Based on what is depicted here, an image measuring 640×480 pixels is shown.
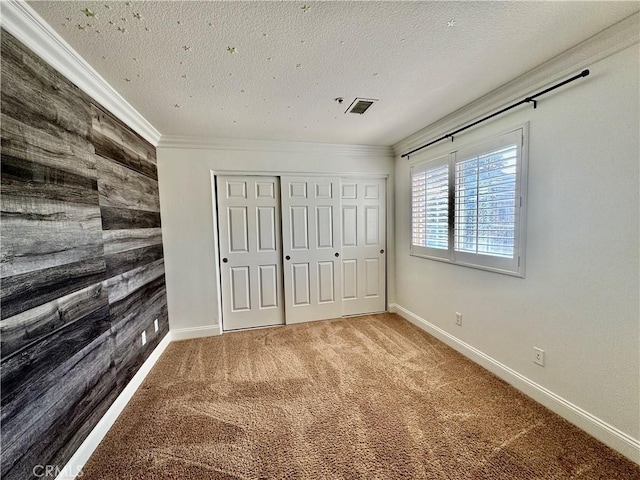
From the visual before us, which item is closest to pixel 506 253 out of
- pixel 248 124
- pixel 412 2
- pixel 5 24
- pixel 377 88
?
pixel 377 88

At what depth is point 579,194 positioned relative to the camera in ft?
5.36

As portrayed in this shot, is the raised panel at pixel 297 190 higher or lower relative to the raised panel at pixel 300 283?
higher

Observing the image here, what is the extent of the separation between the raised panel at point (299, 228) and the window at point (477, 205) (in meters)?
1.45

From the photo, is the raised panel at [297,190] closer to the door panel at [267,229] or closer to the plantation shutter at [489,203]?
the door panel at [267,229]

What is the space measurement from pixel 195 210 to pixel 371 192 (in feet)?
7.57

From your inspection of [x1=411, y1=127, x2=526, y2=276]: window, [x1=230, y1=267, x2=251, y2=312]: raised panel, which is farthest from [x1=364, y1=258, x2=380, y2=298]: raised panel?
[x1=230, y1=267, x2=251, y2=312]: raised panel

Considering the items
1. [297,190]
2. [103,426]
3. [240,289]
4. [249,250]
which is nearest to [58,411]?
[103,426]

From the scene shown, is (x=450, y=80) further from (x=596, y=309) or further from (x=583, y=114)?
(x=596, y=309)

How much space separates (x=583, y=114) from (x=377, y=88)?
131cm

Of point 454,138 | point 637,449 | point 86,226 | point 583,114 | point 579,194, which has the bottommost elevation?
point 637,449

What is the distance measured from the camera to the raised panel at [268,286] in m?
3.39

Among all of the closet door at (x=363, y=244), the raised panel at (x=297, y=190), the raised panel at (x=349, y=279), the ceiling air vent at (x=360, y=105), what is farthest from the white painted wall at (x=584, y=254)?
the raised panel at (x=297, y=190)

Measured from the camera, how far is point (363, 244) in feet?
12.2

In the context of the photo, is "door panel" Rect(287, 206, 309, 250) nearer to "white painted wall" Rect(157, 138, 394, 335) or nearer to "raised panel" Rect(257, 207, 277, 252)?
"raised panel" Rect(257, 207, 277, 252)
